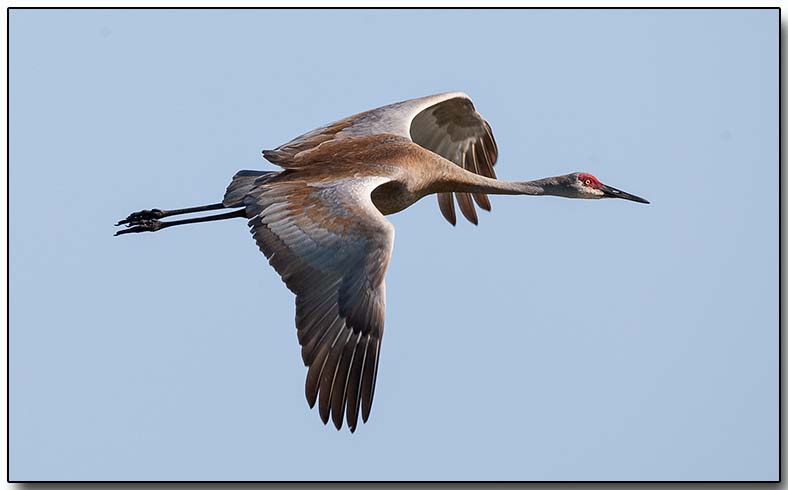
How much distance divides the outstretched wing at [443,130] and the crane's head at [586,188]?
4.09 feet

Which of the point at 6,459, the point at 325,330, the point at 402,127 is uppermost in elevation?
the point at 402,127

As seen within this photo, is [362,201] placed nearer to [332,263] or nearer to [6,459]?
[332,263]

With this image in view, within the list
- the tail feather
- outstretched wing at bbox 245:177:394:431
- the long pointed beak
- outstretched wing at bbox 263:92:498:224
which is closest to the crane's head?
the long pointed beak

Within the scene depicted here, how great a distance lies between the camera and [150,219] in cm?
1052

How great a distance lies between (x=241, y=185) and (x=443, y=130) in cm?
229

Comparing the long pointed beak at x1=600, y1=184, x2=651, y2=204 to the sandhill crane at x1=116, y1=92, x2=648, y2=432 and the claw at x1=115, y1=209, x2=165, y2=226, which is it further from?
the claw at x1=115, y1=209, x2=165, y2=226

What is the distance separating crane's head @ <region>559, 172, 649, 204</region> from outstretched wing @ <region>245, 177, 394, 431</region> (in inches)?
78.2

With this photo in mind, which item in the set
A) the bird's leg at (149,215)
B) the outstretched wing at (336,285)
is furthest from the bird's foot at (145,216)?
the outstretched wing at (336,285)

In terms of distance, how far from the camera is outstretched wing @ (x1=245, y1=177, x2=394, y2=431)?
8312mm

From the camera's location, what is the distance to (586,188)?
1045 centimetres

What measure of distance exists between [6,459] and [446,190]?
11.5 ft

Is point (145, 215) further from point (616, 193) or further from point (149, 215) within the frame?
point (616, 193)

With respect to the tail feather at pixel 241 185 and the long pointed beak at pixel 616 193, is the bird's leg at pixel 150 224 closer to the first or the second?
the tail feather at pixel 241 185

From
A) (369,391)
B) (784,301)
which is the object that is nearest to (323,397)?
(369,391)
